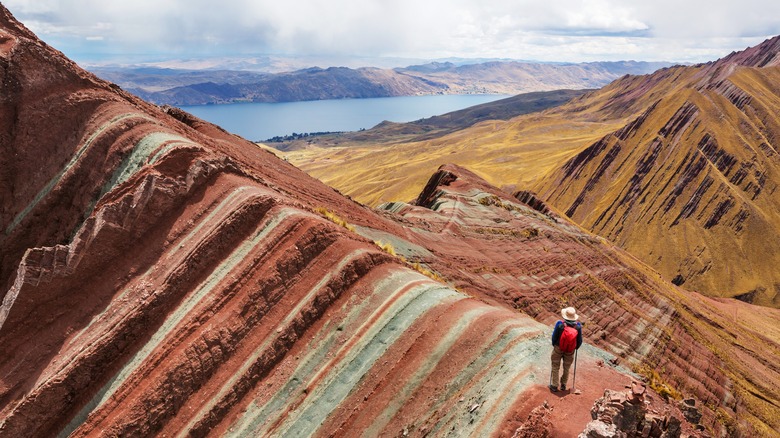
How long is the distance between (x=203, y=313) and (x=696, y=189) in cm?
9661

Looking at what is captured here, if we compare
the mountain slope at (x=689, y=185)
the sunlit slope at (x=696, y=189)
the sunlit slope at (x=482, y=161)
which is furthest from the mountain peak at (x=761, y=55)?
the sunlit slope at (x=696, y=189)

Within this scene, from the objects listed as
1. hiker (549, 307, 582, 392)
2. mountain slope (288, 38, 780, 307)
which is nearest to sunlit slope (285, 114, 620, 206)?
mountain slope (288, 38, 780, 307)

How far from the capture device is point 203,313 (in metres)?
16.6

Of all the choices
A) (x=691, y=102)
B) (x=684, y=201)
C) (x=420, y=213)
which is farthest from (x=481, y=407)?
(x=691, y=102)

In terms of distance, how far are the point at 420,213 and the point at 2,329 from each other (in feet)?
111

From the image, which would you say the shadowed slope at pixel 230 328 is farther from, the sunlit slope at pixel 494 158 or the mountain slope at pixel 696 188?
the sunlit slope at pixel 494 158

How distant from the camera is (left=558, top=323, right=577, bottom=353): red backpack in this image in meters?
11.7

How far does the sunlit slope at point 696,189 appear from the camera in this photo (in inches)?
2997

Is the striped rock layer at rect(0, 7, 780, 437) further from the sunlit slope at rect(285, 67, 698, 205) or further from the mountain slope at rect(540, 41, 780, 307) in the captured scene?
the sunlit slope at rect(285, 67, 698, 205)

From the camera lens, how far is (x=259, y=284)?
693 inches

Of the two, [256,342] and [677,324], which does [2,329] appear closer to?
[256,342]

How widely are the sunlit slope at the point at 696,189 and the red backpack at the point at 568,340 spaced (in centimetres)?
7802

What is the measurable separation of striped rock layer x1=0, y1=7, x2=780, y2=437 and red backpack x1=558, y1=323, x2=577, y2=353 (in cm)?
163

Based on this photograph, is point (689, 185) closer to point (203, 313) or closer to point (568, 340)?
point (568, 340)
